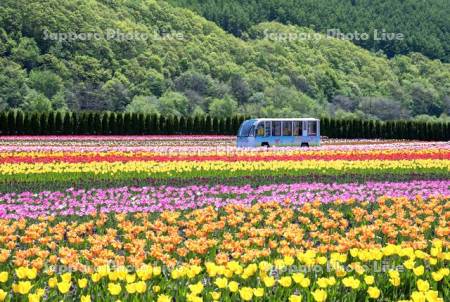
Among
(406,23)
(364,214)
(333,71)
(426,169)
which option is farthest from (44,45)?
(364,214)

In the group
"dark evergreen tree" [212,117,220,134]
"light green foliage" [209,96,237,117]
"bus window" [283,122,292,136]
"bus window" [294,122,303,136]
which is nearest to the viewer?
"bus window" [283,122,292,136]

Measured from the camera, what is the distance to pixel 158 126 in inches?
2005

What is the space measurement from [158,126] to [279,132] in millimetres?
18299

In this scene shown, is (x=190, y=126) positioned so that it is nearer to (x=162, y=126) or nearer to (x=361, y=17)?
(x=162, y=126)

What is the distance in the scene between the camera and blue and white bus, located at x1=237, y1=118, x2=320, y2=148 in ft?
111

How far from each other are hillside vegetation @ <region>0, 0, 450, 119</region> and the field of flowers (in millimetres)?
69341

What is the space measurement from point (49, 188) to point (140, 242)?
7.07 m

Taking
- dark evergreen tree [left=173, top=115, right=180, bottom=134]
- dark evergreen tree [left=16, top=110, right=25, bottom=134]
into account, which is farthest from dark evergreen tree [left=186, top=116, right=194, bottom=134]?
dark evergreen tree [left=16, top=110, right=25, bottom=134]

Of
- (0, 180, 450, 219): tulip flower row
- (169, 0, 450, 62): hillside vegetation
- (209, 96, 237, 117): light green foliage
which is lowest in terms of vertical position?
(0, 180, 450, 219): tulip flower row

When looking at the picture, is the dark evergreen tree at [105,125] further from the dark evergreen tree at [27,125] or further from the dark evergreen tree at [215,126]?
the dark evergreen tree at [215,126]

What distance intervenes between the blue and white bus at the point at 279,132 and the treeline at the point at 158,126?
670 inches

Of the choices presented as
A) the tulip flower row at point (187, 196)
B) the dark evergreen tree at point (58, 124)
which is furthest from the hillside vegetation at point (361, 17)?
the tulip flower row at point (187, 196)

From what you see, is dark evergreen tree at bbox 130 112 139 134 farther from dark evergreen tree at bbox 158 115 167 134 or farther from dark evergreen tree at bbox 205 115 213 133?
dark evergreen tree at bbox 205 115 213 133

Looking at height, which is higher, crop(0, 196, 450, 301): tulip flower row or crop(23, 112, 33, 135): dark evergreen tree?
crop(23, 112, 33, 135): dark evergreen tree
